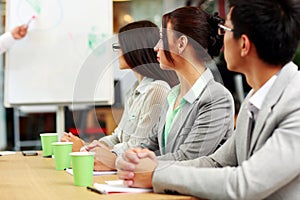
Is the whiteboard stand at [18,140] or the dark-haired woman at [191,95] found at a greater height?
the dark-haired woman at [191,95]

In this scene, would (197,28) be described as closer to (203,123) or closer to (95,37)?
(203,123)

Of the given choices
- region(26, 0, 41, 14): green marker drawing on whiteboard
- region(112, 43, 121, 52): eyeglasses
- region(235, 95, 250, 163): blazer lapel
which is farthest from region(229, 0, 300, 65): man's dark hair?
region(26, 0, 41, 14): green marker drawing on whiteboard

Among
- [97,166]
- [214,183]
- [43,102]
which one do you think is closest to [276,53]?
[214,183]

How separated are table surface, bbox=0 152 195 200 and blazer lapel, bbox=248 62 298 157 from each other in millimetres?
244

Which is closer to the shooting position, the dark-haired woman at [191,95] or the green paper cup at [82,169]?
the green paper cup at [82,169]

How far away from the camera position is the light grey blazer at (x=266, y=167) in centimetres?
115

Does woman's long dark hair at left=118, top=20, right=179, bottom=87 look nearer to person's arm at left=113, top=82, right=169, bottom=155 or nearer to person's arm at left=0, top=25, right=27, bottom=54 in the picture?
person's arm at left=113, top=82, right=169, bottom=155

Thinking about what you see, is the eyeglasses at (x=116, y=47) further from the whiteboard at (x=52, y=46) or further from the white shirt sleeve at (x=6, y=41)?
the white shirt sleeve at (x=6, y=41)

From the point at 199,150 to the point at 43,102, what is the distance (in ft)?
4.99

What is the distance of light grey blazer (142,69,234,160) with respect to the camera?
1.63m

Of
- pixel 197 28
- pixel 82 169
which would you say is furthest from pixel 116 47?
pixel 82 169

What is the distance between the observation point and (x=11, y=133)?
4.70 meters

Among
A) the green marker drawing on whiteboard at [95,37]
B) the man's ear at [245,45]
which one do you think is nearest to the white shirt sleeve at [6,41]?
the green marker drawing on whiteboard at [95,37]

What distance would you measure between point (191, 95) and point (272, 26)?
514 millimetres
